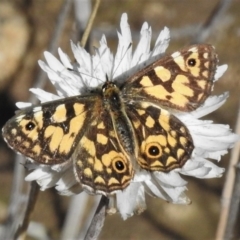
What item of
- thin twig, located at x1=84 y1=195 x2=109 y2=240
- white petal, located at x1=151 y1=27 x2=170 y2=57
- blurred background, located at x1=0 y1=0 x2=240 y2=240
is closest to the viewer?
thin twig, located at x1=84 y1=195 x2=109 y2=240

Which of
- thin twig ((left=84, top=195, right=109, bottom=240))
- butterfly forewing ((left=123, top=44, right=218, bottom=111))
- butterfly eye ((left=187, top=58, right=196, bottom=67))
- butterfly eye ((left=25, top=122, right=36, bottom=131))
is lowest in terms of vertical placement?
thin twig ((left=84, top=195, right=109, bottom=240))

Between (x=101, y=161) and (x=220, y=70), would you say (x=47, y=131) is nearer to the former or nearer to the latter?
(x=101, y=161)

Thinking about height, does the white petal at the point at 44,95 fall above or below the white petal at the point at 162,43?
below

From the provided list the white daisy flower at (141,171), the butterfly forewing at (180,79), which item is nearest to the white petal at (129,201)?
the white daisy flower at (141,171)

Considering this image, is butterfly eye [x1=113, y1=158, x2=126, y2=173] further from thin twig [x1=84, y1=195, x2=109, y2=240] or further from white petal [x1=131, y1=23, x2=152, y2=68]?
white petal [x1=131, y1=23, x2=152, y2=68]

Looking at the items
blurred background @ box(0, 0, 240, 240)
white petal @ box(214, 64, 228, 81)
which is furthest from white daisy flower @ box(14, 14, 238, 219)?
blurred background @ box(0, 0, 240, 240)

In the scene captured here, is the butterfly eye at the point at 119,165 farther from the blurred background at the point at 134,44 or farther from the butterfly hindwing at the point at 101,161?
the blurred background at the point at 134,44

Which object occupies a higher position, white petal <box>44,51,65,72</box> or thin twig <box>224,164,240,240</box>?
white petal <box>44,51,65,72</box>

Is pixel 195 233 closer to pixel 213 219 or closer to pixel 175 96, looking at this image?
pixel 213 219
